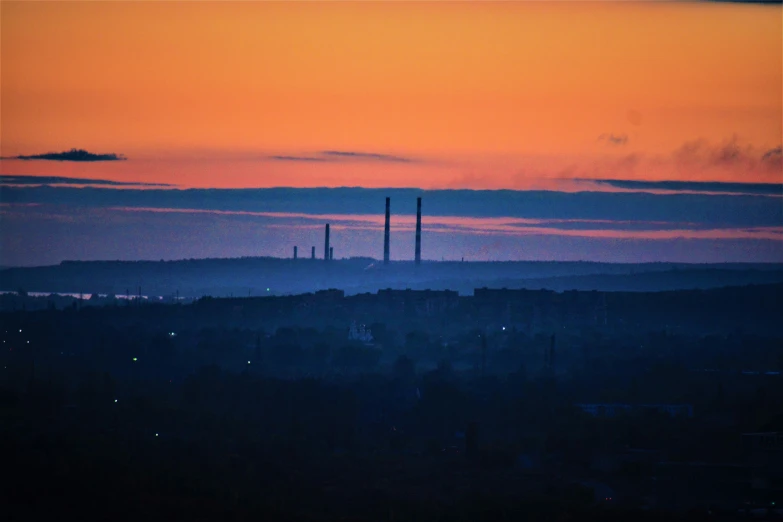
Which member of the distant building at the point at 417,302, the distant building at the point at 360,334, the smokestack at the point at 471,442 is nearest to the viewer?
the smokestack at the point at 471,442

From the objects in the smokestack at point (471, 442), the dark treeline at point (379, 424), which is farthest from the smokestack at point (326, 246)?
the smokestack at point (471, 442)

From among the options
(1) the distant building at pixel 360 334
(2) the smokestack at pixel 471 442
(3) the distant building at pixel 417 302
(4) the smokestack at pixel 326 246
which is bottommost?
(2) the smokestack at pixel 471 442

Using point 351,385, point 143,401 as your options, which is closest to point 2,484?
point 143,401

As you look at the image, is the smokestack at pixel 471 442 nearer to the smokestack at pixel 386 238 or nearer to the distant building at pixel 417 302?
the distant building at pixel 417 302

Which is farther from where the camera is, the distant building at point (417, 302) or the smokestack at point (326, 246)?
the smokestack at point (326, 246)

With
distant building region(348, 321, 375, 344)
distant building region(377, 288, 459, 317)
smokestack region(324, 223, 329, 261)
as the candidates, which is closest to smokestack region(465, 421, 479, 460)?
distant building region(348, 321, 375, 344)

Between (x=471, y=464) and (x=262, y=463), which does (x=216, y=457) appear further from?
(x=471, y=464)

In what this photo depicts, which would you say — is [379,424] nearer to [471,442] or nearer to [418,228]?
[471,442]

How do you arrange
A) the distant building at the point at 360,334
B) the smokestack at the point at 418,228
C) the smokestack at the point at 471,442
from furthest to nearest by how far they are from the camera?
the smokestack at the point at 418,228 → the distant building at the point at 360,334 → the smokestack at the point at 471,442

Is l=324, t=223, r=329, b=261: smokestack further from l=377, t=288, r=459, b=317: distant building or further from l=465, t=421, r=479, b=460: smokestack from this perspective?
l=465, t=421, r=479, b=460: smokestack

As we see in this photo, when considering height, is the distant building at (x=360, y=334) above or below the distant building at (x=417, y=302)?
below
